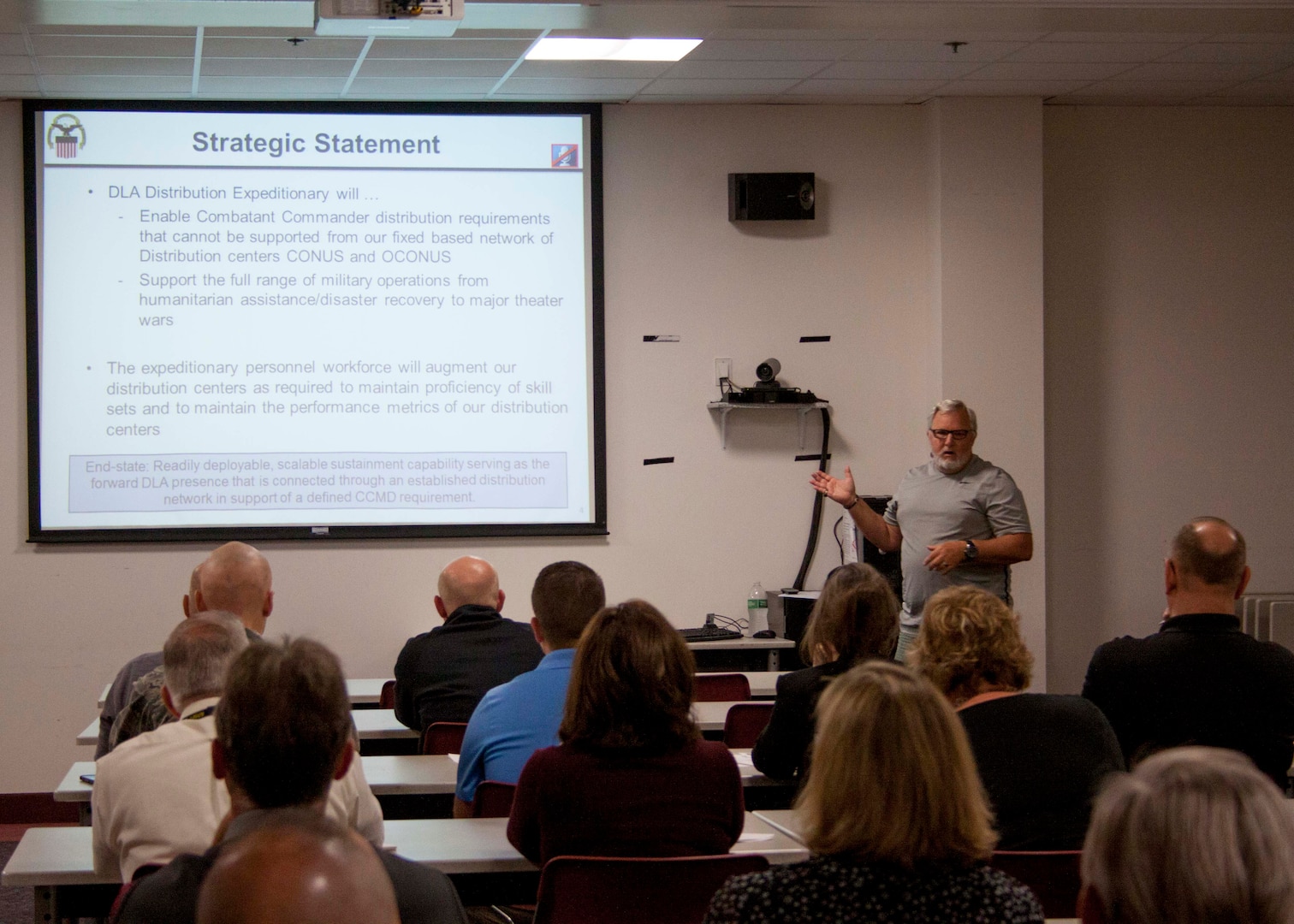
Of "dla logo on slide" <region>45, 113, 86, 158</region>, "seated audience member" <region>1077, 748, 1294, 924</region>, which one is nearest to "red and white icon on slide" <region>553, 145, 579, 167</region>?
"dla logo on slide" <region>45, 113, 86, 158</region>

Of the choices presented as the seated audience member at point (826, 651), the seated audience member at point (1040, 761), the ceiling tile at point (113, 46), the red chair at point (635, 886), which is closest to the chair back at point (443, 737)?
the seated audience member at point (826, 651)

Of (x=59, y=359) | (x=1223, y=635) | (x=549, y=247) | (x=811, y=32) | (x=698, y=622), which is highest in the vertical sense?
(x=811, y=32)

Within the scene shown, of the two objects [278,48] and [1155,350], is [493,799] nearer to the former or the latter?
[278,48]

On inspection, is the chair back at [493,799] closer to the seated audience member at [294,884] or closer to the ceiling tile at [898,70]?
the seated audience member at [294,884]

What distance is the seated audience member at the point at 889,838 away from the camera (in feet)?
5.11

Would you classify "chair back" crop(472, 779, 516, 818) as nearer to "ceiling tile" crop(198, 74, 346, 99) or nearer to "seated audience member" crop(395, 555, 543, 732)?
"seated audience member" crop(395, 555, 543, 732)

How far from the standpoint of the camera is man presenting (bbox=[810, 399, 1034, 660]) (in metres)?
4.75

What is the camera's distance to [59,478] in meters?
5.73

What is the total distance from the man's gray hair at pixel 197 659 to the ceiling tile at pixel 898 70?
3861 mm

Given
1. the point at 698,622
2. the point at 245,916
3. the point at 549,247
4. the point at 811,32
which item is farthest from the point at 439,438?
the point at 245,916

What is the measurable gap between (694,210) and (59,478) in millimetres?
3108

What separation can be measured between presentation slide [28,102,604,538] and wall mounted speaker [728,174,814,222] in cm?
69

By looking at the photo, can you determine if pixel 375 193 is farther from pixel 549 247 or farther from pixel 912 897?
pixel 912 897

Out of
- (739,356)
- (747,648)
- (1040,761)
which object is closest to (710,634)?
(747,648)
